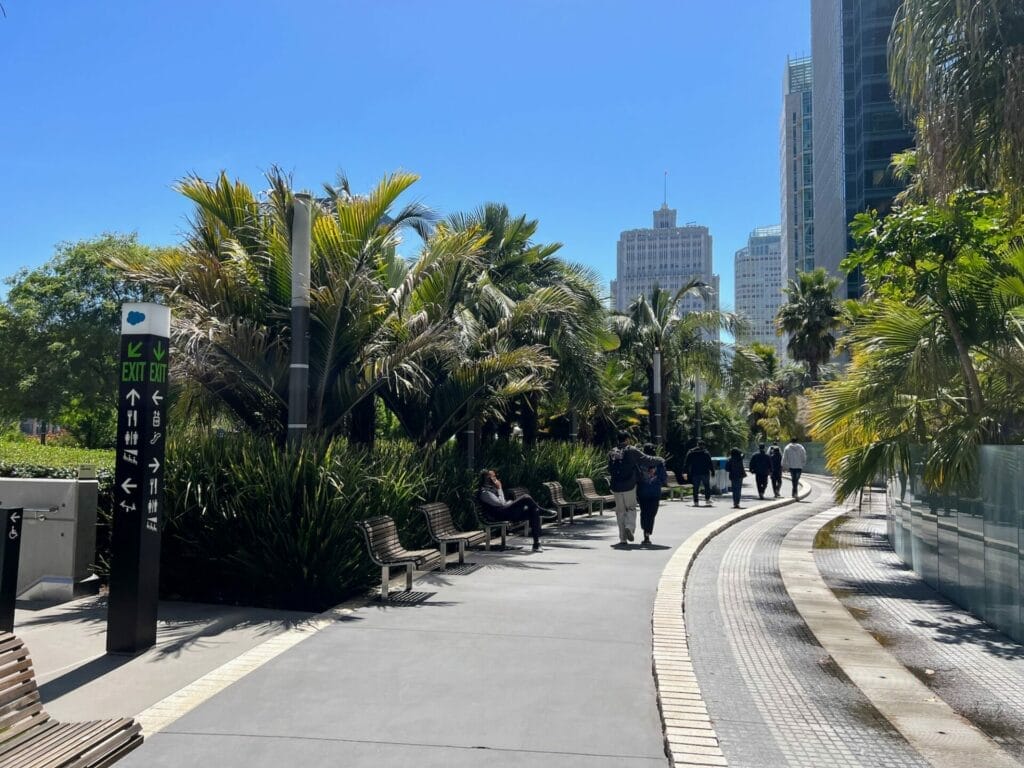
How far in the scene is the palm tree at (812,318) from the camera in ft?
153

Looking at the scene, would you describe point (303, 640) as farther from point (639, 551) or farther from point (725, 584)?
point (639, 551)

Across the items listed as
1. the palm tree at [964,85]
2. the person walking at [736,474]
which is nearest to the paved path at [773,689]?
the palm tree at [964,85]

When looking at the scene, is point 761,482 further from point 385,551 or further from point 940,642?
point 385,551

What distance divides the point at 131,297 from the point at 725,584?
29.4 metres

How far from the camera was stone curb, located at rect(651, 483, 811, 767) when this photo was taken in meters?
4.18

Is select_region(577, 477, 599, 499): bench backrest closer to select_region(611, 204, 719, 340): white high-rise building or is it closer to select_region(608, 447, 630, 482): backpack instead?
select_region(608, 447, 630, 482): backpack

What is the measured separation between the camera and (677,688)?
5.18 m

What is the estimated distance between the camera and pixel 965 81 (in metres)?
Result: 7.98

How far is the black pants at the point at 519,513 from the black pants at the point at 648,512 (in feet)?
5.51

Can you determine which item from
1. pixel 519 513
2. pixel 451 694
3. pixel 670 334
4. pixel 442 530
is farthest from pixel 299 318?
pixel 670 334

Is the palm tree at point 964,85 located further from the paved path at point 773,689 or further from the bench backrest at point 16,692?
the bench backrest at point 16,692

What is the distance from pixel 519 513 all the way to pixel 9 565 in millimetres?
6744

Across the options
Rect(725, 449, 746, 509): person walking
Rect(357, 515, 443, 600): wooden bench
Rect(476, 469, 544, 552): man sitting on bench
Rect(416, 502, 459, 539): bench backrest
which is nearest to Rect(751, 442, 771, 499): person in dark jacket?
Rect(725, 449, 746, 509): person walking

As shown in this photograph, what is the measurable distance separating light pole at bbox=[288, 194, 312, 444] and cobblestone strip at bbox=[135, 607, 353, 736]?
7.51ft
